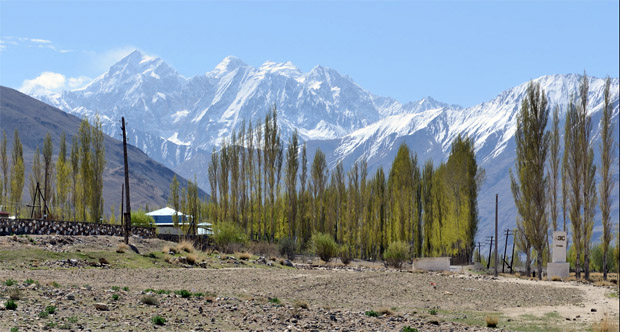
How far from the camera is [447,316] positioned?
21.9m

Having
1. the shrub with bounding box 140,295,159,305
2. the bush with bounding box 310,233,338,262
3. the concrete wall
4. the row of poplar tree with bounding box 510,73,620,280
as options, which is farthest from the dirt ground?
the bush with bounding box 310,233,338,262

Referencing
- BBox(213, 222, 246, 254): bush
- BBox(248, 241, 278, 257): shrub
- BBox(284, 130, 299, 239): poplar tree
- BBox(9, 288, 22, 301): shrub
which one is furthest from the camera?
BBox(284, 130, 299, 239): poplar tree

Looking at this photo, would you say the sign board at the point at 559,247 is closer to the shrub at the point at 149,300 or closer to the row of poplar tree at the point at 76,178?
the shrub at the point at 149,300

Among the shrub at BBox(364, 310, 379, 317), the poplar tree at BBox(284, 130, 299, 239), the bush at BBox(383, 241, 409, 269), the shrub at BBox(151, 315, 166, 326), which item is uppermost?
the poplar tree at BBox(284, 130, 299, 239)

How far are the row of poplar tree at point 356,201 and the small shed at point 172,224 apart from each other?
1880 millimetres

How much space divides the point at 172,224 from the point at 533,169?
45.5 m

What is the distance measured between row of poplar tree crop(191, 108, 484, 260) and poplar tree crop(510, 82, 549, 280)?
1695 cm

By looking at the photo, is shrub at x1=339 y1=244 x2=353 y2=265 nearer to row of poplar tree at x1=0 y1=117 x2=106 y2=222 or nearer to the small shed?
the small shed

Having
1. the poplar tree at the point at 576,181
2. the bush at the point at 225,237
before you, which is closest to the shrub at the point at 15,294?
the bush at the point at 225,237

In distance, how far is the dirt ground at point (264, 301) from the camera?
57.7 ft

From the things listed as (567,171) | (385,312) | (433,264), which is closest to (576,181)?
(567,171)

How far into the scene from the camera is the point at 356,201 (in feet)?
267

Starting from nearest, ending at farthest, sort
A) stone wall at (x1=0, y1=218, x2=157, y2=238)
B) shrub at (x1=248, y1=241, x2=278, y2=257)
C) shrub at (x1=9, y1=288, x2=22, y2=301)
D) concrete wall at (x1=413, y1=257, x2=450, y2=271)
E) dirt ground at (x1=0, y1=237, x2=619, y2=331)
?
dirt ground at (x1=0, y1=237, x2=619, y2=331), shrub at (x1=9, y1=288, x2=22, y2=301), stone wall at (x1=0, y1=218, x2=157, y2=238), concrete wall at (x1=413, y1=257, x2=450, y2=271), shrub at (x1=248, y1=241, x2=278, y2=257)

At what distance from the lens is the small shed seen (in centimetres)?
7439
